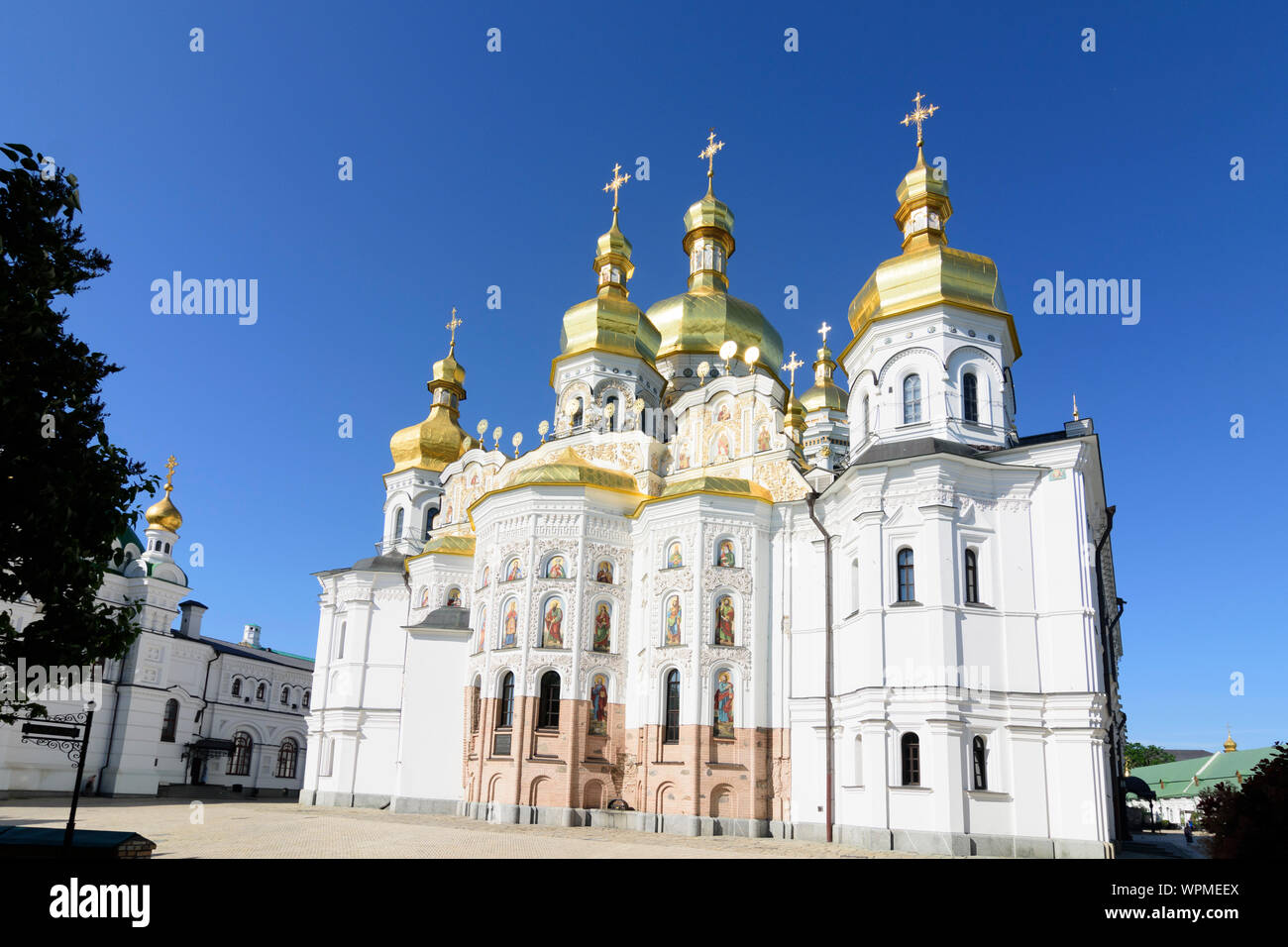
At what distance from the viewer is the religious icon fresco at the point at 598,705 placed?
86.0 feet

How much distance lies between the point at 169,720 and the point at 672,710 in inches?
1088

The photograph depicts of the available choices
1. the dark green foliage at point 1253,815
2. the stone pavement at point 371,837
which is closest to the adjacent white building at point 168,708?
the stone pavement at point 371,837

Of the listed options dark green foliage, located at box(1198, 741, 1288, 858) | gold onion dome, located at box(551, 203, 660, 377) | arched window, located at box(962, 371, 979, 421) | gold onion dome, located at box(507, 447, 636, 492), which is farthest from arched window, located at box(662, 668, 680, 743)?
dark green foliage, located at box(1198, 741, 1288, 858)

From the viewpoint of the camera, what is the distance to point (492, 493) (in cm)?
2875

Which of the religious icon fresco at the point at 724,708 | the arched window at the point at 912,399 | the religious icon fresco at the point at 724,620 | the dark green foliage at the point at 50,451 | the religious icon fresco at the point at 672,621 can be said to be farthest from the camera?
the religious icon fresco at the point at 672,621

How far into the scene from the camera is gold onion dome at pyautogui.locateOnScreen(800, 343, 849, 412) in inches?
1893

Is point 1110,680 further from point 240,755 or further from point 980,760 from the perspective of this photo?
point 240,755

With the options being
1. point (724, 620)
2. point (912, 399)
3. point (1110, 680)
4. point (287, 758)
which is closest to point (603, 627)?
point (724, 620)

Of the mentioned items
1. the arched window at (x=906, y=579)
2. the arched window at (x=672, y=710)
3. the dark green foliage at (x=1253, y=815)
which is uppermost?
the arched window at (x=906, y=579)

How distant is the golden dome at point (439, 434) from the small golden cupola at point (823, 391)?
18.0 m

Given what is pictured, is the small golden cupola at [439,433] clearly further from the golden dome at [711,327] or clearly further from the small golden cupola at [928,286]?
the small golden cupola at [928,286]

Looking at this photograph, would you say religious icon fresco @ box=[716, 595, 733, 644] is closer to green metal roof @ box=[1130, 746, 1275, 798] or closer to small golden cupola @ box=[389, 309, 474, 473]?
small golden cupola @ box=[389, 309, 474, 473]
